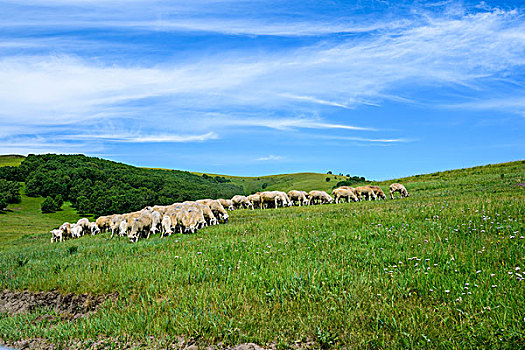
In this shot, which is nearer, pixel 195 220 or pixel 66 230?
pixel 195 220

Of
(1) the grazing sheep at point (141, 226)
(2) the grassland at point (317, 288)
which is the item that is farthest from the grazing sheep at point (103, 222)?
(2) the grassland at point (317, 288)

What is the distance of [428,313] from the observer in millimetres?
5656

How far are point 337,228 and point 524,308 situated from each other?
783cm

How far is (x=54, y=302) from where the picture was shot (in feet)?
29.9

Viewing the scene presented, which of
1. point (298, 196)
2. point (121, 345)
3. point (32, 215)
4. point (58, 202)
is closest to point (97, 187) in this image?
point (58, 202)

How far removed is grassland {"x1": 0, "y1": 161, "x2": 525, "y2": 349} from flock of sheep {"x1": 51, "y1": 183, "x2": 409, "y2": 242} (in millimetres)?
5042

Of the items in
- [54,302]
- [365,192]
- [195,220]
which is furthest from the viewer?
[365,192]

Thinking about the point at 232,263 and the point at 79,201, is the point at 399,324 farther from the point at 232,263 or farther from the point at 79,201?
the point at 79,201

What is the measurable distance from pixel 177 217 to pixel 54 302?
8470 millimetres


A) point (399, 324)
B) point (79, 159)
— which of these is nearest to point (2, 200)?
point (79, 159)

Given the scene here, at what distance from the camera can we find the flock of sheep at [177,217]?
17188mm

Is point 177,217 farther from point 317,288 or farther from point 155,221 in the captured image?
point 317,288

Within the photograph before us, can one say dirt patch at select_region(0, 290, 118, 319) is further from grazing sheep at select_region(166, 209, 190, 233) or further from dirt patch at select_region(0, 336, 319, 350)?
grazing sheep at select_region(166, 209, 190, 233)

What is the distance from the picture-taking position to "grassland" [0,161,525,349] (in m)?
5.41
